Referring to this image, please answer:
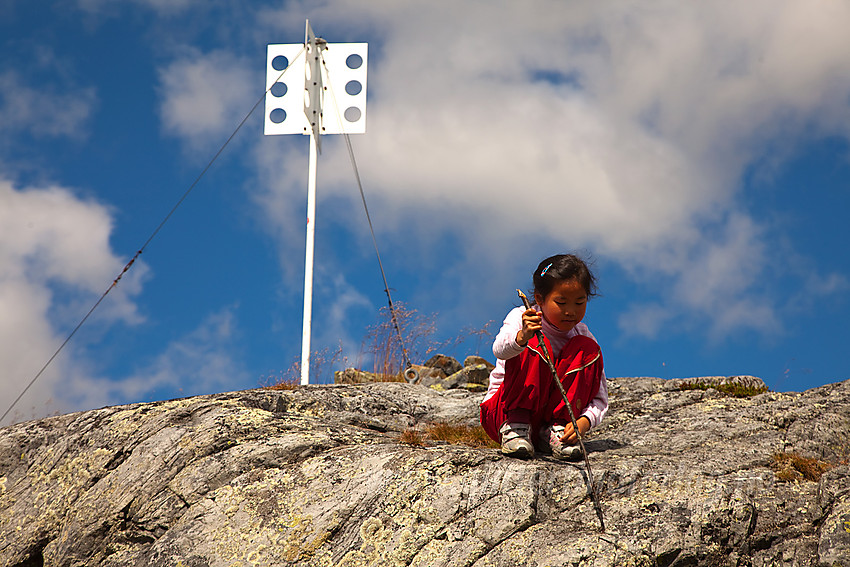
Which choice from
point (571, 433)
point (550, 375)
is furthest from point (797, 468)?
point (550, 375)

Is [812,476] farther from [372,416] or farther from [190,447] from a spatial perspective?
[190,447]

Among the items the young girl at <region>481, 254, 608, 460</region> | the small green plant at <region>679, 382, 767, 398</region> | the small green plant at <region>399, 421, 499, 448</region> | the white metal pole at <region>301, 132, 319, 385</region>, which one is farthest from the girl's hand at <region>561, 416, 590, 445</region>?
the white metal pole at <region>301, 132, 319, 385</region>

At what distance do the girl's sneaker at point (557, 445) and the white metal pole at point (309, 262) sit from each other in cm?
596

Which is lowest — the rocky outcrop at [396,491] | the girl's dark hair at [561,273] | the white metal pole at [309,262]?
the rocky outcrop at [396,491]

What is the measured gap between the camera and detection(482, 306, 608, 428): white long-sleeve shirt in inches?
176

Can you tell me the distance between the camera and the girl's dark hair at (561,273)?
452cm

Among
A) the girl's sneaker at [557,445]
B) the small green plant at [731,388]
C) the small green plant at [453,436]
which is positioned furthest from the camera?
the small green plant at [731,388]

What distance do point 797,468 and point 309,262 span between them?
8.22m

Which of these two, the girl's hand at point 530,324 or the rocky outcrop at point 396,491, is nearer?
the rocky outcrop at point 396,491

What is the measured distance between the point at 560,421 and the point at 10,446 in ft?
15.2

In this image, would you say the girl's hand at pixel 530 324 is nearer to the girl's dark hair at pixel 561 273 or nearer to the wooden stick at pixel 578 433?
the wooden stick at pixel 578 433

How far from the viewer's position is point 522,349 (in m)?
4.42

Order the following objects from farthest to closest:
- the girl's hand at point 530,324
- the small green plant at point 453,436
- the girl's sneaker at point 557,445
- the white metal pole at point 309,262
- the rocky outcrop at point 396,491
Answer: the white metal pole at point 309,262, the small green plant at point 453,436, the girl's sneaker at point 557,445, the girl's hand at point 530,324, the rocky outcrop at point 396,491

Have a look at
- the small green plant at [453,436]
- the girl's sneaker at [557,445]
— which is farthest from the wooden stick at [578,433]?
the small green plant at [453,436]
